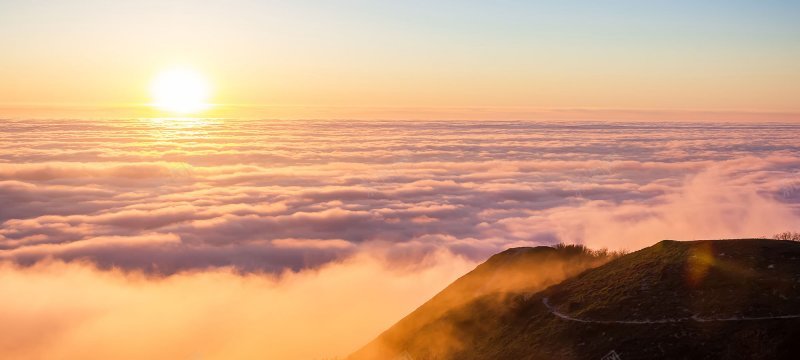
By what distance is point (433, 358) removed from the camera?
2166 centimetres

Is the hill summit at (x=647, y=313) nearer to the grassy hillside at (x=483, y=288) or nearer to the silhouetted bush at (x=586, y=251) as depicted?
the grassy hillside at (x=483, y=288)

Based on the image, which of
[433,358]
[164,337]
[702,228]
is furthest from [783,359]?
[702,228]

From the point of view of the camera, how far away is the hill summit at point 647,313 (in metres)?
14.5

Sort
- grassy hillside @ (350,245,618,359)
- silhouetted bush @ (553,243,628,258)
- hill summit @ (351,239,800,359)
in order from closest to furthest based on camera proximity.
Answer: hill summit @ (351,239,800,359) < grassy hillside @ (350,245,618,359) < silhouetted bush @ (553,243,628,258)

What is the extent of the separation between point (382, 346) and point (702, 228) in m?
176

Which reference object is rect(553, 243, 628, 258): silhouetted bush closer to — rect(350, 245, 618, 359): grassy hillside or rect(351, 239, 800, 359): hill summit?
rect(350, 245, 618, 359): grassy hillside

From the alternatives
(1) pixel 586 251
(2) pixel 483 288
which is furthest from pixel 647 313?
(1) pixel 586 251

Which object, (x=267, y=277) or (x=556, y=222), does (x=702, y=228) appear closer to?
(x=556, y=222)

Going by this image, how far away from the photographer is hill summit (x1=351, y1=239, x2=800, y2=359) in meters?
14.5

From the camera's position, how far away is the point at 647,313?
16.4 m

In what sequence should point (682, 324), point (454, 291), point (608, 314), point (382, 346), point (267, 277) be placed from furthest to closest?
point (267, 277), point (454, 291), point (382, 346), point (608, 314), point (682, 324)

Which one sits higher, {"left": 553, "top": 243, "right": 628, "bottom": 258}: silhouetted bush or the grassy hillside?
{"left": 553, "top": 243, "right": 628, "bottom": 258}: silhouetted bush

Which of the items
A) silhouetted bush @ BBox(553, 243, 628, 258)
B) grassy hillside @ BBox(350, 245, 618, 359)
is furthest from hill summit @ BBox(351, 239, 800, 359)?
silhouetted bush @ BBox(553, 243, 628, 258)

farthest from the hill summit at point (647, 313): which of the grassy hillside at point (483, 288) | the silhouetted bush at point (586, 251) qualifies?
the silhouetted bush at point (586, 251)
